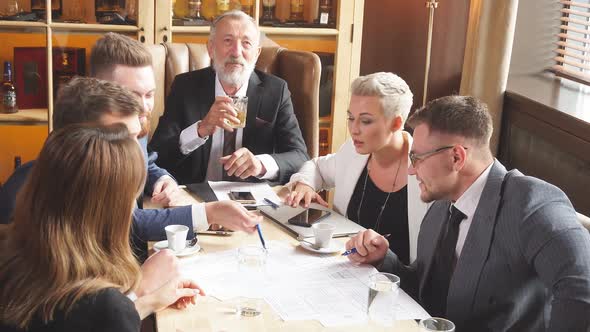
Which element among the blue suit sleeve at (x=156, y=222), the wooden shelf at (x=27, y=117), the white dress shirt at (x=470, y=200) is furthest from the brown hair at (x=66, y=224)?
the wooden shelf at (x=27, y=117)

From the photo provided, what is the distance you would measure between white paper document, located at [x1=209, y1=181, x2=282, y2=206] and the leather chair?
726 millimetres

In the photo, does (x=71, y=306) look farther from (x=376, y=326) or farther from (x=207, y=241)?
(x=207, y=241)

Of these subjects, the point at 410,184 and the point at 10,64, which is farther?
the point at 10,64

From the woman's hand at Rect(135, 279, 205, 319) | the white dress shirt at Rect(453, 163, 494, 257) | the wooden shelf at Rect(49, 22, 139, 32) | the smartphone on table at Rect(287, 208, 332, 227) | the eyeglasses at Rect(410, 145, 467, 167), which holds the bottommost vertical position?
the smartphone on table at Rect(287, 208, 332, 227)

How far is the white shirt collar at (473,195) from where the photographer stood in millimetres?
1914

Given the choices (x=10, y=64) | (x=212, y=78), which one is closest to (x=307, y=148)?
(x=212, y=78)

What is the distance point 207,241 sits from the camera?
7.04 feet

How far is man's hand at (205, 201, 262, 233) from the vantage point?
2.16 meters

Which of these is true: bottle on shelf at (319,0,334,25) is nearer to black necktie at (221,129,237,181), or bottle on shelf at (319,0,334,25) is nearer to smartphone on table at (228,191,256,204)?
black necktie at (221,129,237,181)

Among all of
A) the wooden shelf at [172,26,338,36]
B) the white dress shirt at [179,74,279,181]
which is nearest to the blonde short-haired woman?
the white dress shirt at [179,74,279,181]

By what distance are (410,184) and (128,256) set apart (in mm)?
1211

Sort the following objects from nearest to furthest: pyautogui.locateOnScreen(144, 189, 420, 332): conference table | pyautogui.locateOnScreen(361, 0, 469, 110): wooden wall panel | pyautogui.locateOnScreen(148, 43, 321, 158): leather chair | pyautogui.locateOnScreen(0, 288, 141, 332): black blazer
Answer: pyautogui.locateOnScreen(0, 288, 141, 332): black blazer < pyautogui.locateOnScreen(144, 189, 420, 332): conference table < pyautogui.locateOnScreen(148, 43, 321, 158): leather chair < pyautogui.locateOnScreen(361, 0, 469, 110): wooden wall panel

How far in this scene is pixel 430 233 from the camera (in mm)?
2059

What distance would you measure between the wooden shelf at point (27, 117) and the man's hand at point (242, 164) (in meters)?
1.43
